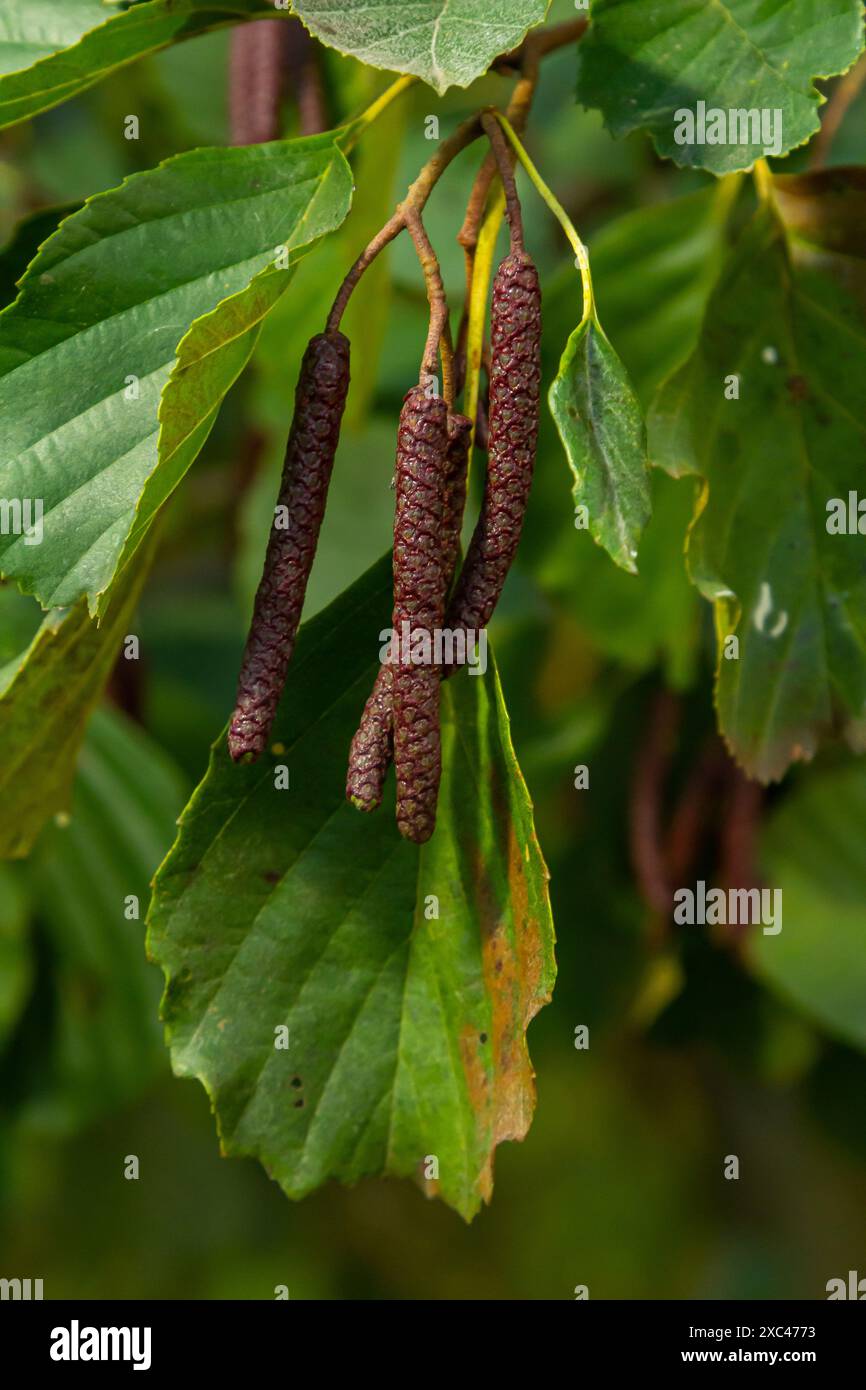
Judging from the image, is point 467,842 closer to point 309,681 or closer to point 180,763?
point 309,681

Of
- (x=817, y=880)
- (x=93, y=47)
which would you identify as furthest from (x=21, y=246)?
(x=817, y=880)

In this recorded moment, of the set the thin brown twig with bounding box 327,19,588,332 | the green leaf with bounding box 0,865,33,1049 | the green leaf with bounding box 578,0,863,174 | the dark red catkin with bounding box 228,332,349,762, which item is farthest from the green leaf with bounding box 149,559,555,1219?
the green leaf with bounding box 0,865,33,1049

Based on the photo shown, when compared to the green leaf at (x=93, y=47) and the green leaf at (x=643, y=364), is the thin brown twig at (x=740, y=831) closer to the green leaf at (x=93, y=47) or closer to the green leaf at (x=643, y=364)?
the green leaf at (x=643, y=364)

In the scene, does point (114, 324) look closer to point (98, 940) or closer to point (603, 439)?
point (603, 439)

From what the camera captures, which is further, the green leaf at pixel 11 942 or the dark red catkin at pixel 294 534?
the green leaf at pixel 11 942

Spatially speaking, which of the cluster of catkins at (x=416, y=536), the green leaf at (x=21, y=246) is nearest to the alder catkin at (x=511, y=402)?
the cluster of catkins at (x=416, y=536)

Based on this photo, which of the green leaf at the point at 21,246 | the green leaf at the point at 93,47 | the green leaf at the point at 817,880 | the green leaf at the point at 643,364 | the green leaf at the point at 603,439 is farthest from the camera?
the green leaf at the point at 817,880
